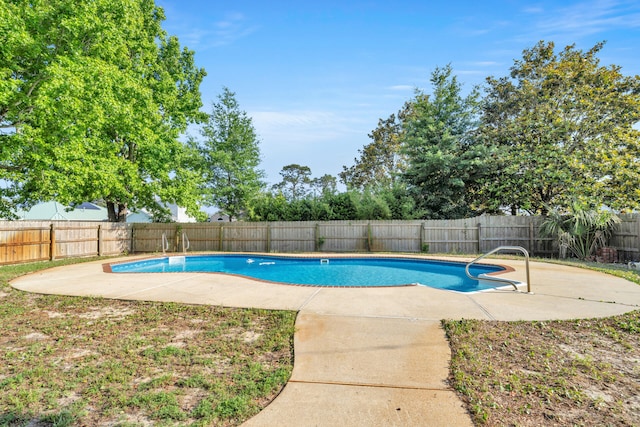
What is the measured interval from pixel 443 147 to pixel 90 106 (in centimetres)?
1488

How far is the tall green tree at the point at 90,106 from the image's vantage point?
9969mm

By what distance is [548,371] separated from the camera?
2.81 metres

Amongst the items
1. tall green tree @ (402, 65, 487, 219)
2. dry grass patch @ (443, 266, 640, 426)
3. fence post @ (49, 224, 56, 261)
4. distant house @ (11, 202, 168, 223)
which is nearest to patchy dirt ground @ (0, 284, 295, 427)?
dry grass patch @ (443, 266, 640, 426)

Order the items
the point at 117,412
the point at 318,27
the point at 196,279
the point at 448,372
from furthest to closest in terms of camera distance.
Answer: the point at 318,27
the point at 196,279
the point at 448,372
the point at 117,412

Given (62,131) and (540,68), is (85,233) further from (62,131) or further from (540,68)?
(540,68)

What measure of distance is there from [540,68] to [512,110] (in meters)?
2.39

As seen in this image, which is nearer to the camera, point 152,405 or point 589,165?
point 152,405

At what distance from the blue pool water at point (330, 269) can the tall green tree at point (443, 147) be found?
20.0ft

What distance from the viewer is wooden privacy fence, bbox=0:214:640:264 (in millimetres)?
11016

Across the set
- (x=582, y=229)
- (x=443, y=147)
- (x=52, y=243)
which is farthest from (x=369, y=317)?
(x=443, y=147)

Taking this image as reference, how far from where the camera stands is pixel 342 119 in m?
14.6

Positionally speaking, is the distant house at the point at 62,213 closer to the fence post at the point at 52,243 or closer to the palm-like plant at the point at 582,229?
the fence post at the point at 52,243

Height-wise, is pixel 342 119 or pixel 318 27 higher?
pixel 318 27

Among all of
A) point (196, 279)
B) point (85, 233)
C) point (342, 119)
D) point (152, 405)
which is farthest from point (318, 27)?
point (85, 233)
